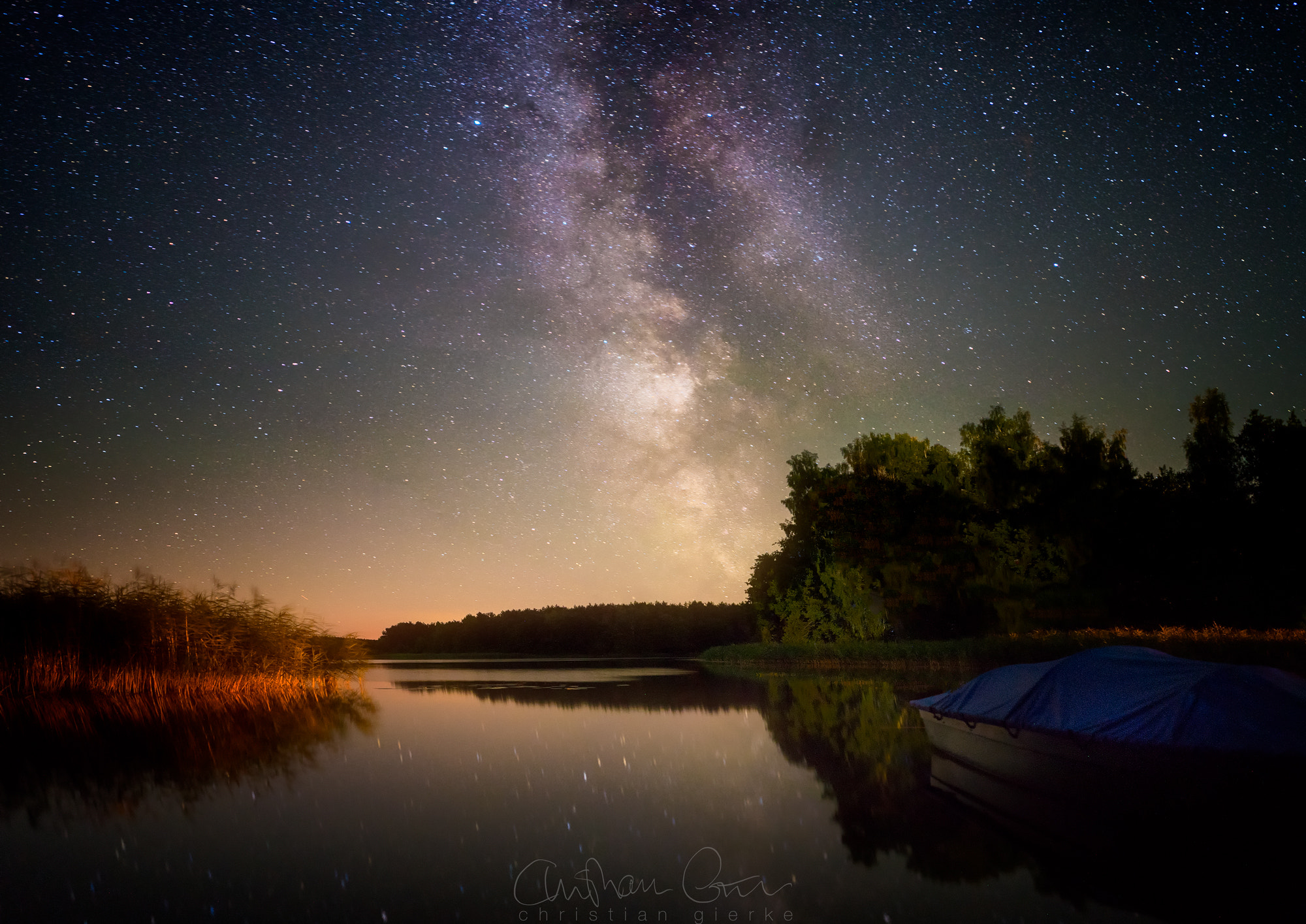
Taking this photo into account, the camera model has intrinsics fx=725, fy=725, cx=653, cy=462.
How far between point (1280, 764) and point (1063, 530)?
3466 centimetres

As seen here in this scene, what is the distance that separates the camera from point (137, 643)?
17.7 meters

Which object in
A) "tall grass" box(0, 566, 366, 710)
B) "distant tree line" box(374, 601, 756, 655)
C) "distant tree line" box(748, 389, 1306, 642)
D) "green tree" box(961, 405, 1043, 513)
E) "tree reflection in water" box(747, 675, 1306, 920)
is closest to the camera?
"tree reflection in water" box(747, 675, 1306, 920)

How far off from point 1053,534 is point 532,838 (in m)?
38.7

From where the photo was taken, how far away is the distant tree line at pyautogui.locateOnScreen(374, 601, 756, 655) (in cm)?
10931

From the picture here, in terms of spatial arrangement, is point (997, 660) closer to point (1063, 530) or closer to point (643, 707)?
point (1063, 530)

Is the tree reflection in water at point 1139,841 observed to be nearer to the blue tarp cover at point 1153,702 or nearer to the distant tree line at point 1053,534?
the blue tarp cover at point 1153,702

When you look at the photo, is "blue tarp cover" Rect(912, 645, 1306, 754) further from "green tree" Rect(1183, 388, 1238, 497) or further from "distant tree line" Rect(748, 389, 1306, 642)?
"green tree" Rect(1183, 388, 1238, 497)

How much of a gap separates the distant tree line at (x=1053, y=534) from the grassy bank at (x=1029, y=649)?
4024 mm

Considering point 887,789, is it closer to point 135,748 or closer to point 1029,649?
point 135,748

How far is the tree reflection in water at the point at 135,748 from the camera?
31.8 feet

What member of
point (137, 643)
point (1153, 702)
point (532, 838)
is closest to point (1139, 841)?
point (1153, 702)

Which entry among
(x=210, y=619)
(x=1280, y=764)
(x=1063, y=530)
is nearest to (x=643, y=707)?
(x=210, y=619)

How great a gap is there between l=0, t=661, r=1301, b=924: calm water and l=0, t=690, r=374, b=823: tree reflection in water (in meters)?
0.07
